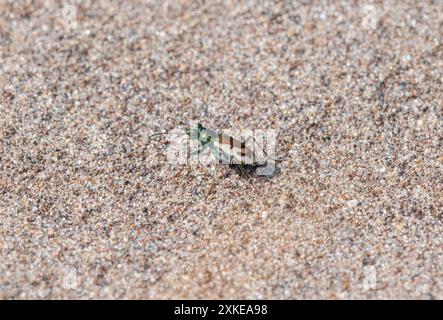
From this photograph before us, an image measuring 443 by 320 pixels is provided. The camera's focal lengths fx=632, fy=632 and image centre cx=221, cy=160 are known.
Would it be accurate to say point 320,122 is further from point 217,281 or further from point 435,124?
point 217,281

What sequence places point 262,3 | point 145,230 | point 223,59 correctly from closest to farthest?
point 145,230
point 223,59
point 262,3

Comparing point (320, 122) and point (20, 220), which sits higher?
point (320, 122)

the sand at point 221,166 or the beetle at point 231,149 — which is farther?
the beetle at point 231,149

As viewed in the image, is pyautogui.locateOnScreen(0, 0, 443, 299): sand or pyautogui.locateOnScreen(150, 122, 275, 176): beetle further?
pyautogui.locateOnScreen(150, 122, 275, 176): beetle
